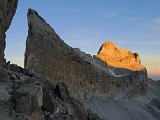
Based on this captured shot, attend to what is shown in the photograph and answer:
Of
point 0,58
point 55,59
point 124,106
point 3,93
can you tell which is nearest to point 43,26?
point 55,59

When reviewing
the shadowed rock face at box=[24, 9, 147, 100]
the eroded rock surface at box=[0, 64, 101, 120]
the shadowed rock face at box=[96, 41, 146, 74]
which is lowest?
the eroded rock surface at box=[0, 64, 101, 120]

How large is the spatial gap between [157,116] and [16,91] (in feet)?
171

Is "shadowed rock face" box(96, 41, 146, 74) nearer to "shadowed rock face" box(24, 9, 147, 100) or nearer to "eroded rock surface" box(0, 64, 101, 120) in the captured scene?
"shadowed rock face" box(24, 9, 147, 100)

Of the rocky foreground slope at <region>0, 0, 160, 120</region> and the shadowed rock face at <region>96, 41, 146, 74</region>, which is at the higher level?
the shadowed rock face at <region>96, 41, 146, 74</region>

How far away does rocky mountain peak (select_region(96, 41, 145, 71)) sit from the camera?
103500mm

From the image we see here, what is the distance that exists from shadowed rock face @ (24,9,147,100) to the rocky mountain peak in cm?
4077

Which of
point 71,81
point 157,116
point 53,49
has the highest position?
point 53,49

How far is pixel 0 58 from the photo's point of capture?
1025 inches

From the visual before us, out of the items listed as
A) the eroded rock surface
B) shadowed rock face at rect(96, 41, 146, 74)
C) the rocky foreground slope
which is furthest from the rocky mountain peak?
the eroded rock surface

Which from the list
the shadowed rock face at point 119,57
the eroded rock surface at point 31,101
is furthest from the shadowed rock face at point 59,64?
the shadowed rock face at point 119,57

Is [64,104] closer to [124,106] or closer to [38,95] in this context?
[38,95]

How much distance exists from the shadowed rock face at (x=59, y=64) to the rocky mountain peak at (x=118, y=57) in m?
40.8

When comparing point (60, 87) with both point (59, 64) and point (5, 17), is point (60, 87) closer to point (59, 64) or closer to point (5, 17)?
point (5, 17)

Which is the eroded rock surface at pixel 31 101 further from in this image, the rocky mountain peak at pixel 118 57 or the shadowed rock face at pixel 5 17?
the rocky mountain peak at pixel 118 57
